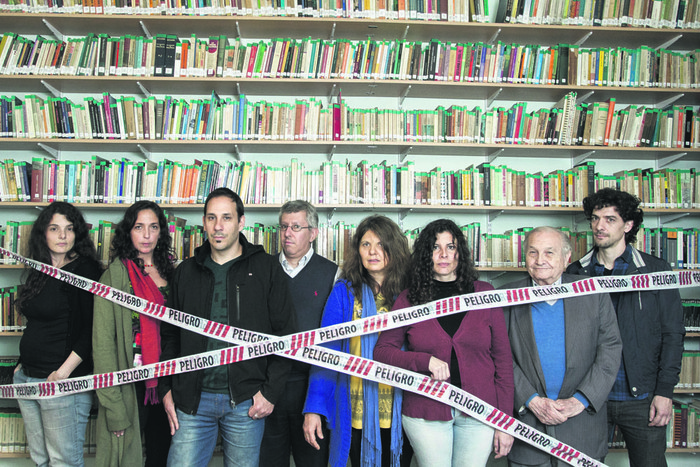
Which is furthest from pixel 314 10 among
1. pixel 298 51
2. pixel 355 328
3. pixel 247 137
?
pixel 355 328

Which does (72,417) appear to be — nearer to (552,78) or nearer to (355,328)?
(355,328)

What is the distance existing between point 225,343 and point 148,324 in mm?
577

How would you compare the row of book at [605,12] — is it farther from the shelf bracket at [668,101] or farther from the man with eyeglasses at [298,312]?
the man with eyeglasses at [298,312]

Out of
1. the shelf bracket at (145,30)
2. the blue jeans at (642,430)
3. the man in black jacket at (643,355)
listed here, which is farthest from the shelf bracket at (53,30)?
the blue jeans at (642,430)

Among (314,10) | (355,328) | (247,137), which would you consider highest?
(314,10)

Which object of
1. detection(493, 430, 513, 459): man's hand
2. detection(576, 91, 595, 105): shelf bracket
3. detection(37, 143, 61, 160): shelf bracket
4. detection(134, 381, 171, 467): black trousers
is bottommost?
detection(134, 381, 171, 467): black trousers

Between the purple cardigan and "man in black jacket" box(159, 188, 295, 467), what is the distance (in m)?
0.61

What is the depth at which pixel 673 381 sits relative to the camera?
259cm

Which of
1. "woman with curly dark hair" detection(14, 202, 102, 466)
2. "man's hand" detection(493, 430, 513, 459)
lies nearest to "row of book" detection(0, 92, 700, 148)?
"woman with curly dark hair" detection(14, 202, 102, 466)

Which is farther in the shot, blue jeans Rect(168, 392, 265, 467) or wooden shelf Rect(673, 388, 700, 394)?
wooden shelf Rect(673, 388, 700, 394)

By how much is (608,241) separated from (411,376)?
1.46 m

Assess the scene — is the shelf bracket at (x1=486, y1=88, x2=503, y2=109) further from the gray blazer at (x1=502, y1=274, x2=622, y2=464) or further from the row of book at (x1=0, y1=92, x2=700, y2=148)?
the gray blazer at (x1=502, y1=274, x2=622, y2=464)

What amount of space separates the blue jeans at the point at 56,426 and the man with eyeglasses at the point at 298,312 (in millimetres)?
1040

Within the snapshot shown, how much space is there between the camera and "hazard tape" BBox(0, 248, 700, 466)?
2.22 metres
